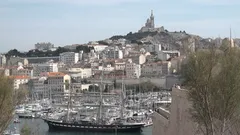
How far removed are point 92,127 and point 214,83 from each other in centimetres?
2192

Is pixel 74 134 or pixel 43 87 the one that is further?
pixel 43 87

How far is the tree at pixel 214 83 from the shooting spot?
530 centimetres

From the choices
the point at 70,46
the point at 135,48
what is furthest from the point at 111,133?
the point at 70,46

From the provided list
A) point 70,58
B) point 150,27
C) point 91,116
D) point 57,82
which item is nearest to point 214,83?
point 91,116

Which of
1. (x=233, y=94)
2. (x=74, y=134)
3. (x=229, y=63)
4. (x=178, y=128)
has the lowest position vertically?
(x=74, y=134)

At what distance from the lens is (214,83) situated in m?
5.42

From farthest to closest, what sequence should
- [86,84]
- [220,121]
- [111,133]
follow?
[86,84]
[111,133]
[220,121]

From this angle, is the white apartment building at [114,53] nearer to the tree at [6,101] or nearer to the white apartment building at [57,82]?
the white apartment building at [57,82]

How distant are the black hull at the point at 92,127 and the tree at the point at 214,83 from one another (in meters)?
20.7

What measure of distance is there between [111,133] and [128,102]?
1115 centimetres

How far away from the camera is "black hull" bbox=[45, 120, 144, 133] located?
26217mm

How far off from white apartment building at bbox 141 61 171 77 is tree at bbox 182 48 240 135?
53371 mm

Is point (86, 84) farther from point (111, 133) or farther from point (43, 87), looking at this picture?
point (111, 133)

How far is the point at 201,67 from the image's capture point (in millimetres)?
5340
